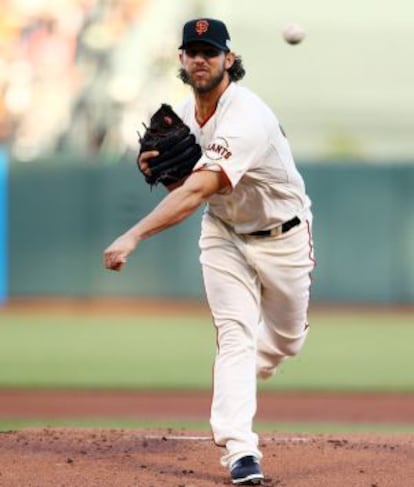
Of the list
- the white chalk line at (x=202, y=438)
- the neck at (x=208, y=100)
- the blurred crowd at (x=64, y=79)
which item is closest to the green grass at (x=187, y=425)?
the white chalk line at (x=202, y=438)

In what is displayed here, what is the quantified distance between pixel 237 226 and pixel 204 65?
2.11ft


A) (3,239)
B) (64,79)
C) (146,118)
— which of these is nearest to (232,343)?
(3,239)

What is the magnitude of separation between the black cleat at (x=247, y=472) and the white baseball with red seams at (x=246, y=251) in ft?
0.08

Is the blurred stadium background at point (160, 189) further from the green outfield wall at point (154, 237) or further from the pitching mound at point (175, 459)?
the pitching mound at point (175, 459)

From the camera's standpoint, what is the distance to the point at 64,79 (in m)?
15.8

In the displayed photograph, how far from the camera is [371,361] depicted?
10.2 metres

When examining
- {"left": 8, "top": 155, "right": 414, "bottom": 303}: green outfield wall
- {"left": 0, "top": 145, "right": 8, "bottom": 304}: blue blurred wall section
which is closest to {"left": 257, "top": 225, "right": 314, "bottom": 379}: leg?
{"left": 8, "top": 155, "right": 414, "bottom": 303}: green outfield wall

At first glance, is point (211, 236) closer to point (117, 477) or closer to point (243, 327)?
point (243, 327)

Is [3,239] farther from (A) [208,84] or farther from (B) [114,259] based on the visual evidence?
(B) [114,259]

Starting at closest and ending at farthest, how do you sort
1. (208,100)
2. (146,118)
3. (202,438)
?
(208,100), (202,438), (146,118)

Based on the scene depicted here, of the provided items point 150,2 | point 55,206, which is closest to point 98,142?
point 55,206

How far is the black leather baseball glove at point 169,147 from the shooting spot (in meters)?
4.66

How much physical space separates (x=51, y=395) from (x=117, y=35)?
868cm

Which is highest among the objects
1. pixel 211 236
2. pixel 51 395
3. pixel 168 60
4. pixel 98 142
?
pixel 168 60
